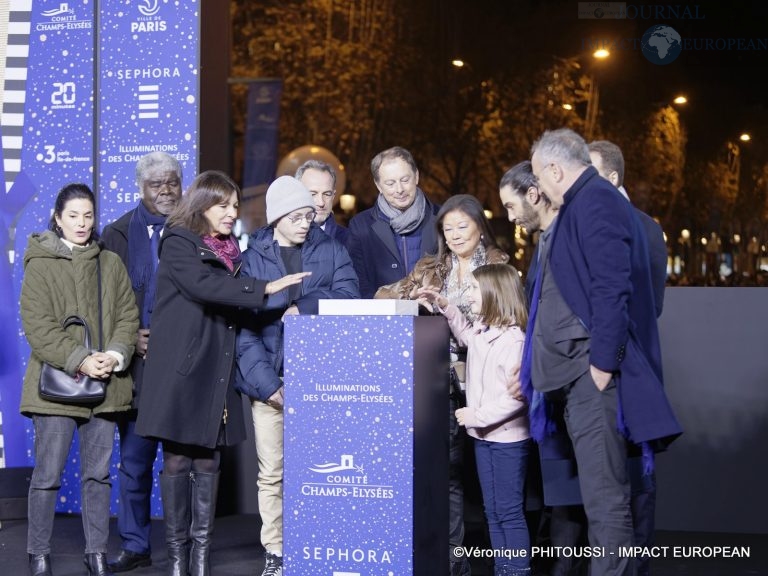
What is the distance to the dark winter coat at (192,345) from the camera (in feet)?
13.5

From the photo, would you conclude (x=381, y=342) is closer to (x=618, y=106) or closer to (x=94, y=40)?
(x=94, y=40)

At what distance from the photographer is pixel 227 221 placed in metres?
4.29

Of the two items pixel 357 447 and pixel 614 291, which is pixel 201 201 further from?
pixel 614 291

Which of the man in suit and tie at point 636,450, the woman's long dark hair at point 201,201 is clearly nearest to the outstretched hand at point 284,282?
the woman's long dark hair at point 201,201

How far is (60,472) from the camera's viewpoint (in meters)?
4.40

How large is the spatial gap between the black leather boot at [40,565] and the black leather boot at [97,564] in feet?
0.52

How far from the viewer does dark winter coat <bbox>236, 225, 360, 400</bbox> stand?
4250 mm

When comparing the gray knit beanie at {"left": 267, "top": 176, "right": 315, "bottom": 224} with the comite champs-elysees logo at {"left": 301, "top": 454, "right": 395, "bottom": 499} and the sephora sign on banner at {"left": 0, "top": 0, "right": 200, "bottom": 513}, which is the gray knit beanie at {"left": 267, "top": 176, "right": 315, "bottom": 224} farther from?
the sephora sign on banner at {"left": 0, "top": 0, "right": 200, "bottom": 513}

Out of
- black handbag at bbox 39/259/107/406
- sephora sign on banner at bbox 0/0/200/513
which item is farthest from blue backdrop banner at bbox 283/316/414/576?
sephora sign on banner at bbox 0/0/200/513

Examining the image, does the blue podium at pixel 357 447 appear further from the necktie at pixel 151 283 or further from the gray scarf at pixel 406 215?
the necktie at pixel 151 283

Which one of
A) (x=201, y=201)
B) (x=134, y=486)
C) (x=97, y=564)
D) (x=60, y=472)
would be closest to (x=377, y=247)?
(x=201, y=201)

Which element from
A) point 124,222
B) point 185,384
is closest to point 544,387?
point 185,384

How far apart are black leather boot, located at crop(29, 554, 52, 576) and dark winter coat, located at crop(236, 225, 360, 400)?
1.05 m

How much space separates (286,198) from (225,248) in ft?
1.06
